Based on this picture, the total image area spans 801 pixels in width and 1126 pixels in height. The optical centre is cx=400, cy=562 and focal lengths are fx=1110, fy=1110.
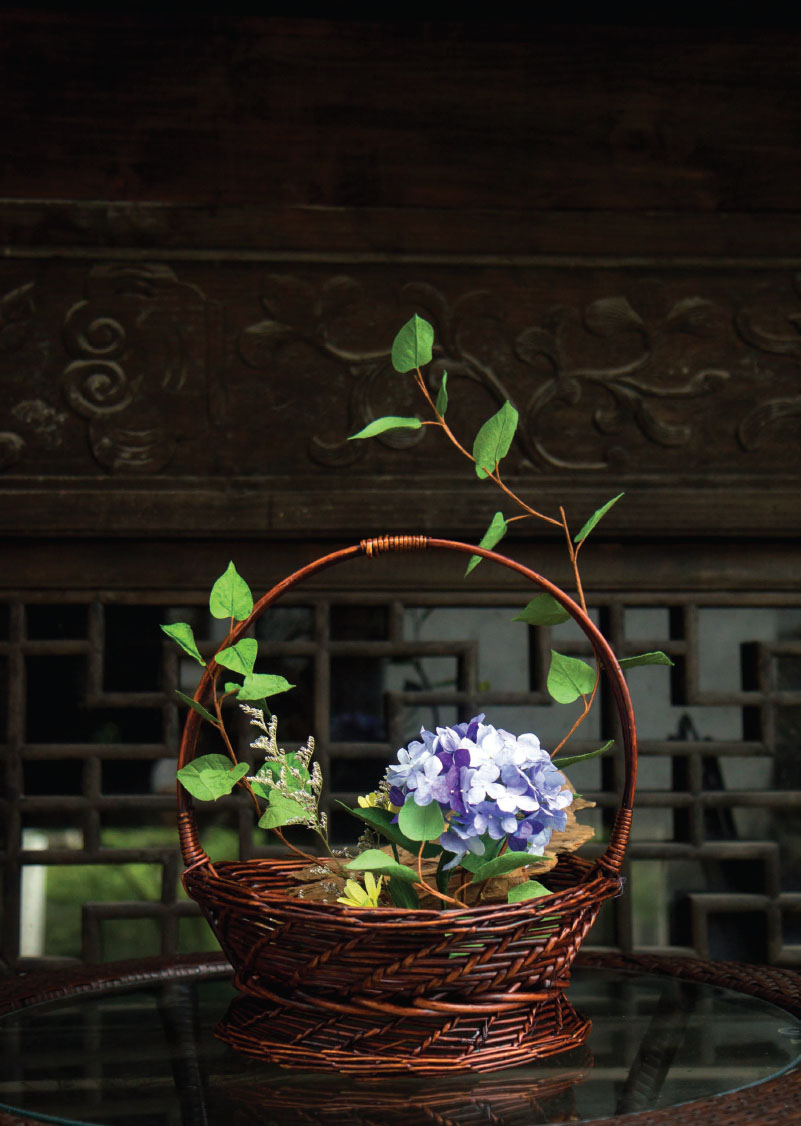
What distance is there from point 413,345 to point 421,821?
40 centimetres

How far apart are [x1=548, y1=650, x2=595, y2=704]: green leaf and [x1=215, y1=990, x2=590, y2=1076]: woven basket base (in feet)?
0.84

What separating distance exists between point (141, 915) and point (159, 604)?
546 millimetres

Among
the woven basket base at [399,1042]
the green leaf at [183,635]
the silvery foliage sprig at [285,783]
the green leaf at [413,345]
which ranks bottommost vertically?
the woven basket base at [399,1042]

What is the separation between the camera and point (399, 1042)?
0.87m

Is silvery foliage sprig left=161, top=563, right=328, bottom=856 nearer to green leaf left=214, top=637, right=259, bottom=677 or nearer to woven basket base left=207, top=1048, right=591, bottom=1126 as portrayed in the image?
green leaf left=214, top=637, right=259, bottom=677

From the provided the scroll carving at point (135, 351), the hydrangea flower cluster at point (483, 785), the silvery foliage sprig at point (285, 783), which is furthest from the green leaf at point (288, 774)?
the scroll carving at point (135, 351)

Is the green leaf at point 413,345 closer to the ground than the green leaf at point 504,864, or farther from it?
farther from it

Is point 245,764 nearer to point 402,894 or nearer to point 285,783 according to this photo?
point 285,783

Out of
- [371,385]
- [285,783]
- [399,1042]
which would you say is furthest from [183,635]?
[371,385]

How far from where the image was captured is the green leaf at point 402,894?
0.90 m

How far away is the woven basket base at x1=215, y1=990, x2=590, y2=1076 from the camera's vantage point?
86cm

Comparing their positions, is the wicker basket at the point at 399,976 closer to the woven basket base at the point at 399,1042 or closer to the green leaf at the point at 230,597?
the woven basket base at the point at 399,1042

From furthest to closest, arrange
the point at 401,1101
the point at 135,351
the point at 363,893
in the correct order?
the point at 135,351 → the point at 363,893 → the point at 401,1101

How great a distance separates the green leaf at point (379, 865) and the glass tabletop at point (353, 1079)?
157 millimetres
